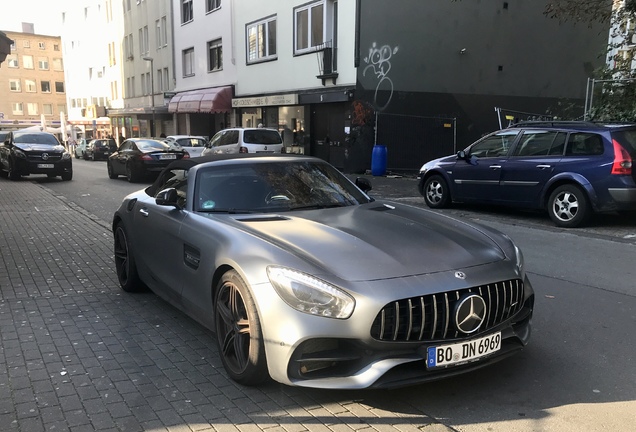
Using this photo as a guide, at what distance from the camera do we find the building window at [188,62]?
107 feet

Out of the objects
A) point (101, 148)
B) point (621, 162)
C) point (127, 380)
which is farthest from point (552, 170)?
point (101, 148)

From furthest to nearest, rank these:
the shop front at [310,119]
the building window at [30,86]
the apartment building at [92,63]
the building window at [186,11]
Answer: the building window at [30,86] < the apartment building at [92,63] < the building window at [186,11] < the shop front at [310,119]

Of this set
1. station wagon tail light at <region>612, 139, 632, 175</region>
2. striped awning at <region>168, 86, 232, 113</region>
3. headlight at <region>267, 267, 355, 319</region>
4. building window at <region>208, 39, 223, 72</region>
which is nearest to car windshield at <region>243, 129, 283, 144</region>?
striped awning at <region>168, 86, 232, 113</region>

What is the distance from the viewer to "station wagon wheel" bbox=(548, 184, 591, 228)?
8797 mm

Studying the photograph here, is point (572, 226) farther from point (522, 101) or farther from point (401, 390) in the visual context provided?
point (522, 101)

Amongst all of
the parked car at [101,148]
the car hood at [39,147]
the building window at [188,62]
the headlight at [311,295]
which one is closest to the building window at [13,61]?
the parked car at [101,148]

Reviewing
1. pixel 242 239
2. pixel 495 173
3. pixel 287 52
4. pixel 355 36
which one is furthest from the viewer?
pixel 287 52

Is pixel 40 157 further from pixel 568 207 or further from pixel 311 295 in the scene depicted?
pixel 311 295

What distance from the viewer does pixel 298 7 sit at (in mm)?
21453

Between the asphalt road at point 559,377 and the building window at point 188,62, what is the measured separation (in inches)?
1164

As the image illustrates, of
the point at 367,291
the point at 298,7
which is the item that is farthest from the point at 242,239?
the point at 298,7

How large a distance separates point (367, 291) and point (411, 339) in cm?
37

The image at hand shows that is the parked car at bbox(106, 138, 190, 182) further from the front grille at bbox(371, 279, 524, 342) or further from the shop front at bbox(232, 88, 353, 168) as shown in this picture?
the front grille at bbox(371, 279, 524, 342)

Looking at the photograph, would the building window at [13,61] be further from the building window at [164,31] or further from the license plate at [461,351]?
the license plate at [461,351]
